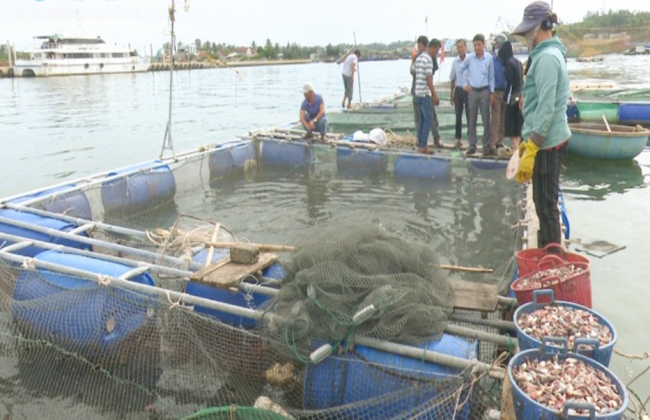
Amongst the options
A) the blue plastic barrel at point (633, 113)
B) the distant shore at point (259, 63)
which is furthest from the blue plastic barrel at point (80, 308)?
the distant shore at point (259, 63)

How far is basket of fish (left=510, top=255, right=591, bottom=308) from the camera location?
373 centimetres

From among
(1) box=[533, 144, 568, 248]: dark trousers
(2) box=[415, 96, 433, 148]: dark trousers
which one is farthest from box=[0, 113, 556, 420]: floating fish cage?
(2) box=[415, 96, 433, 148]: dark trousers

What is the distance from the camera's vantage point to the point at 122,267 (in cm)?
467

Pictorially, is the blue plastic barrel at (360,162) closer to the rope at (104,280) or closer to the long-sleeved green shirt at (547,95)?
the long-sleeved green shirt at (547,95)

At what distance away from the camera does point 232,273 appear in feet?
14.6

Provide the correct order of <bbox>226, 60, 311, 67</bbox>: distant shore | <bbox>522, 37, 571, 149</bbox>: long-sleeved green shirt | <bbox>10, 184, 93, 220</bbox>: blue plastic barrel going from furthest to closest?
<bbox>226, 60, 311, 67</bbox>: distant shore
<bbox>10, 184, 93, 220</bbox>: blue plastic barrel
<bbox>522, 37, 571, 149</bbox>: long-sleeved green shirt

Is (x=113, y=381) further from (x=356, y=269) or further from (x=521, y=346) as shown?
(x=521, y=346)

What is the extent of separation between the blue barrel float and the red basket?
106 centimetres

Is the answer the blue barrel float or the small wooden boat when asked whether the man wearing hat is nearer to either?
the blue barrel float

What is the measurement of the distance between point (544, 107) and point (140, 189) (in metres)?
6.70

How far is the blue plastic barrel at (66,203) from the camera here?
7.28 m

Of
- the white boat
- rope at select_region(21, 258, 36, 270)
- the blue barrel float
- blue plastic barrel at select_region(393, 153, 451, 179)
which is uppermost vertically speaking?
the white boat

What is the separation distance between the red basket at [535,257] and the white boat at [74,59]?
64.0m

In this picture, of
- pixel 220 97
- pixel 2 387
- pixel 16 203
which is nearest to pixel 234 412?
pixel 2 387
